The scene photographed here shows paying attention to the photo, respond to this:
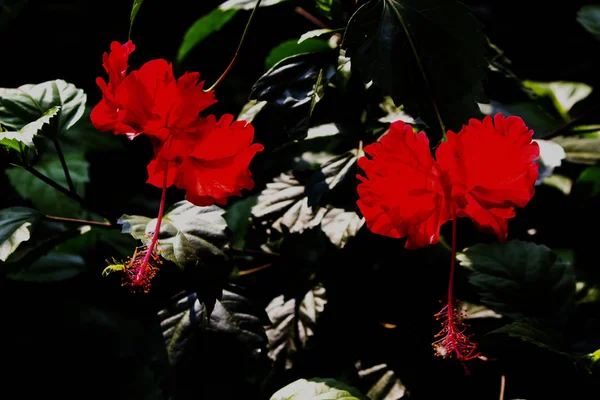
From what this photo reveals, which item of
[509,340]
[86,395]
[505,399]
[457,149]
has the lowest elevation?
[86,395]

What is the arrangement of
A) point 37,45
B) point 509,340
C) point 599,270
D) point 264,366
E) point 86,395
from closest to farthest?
1. point 509,340
2. point 264,366
3. point 599,270
4. point 86,395
5. point 37,45

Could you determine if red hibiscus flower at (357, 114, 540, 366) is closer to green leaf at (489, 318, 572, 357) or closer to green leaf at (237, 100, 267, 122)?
green leaf at (489, 318, 572, 357)

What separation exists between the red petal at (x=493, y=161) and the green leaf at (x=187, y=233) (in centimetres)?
35

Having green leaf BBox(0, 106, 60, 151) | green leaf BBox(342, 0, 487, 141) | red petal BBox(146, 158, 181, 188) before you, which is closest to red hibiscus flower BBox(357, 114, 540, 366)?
green leaf BBox(342, 0, 487, 141)

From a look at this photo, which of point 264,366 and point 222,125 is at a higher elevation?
point 222,125

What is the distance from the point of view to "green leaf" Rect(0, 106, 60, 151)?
779 mm

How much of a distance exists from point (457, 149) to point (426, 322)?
46 centimetres

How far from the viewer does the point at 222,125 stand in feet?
2.28

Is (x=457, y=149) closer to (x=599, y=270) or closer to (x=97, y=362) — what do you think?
(x=599, y=270)

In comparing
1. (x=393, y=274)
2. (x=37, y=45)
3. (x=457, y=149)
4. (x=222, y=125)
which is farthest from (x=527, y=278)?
(x=37, y=45)

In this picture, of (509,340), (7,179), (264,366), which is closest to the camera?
(509,340)

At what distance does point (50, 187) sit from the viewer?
1.28 meters

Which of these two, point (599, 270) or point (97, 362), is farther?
point (97, 362)

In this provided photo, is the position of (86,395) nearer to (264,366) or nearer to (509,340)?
(264,366)
